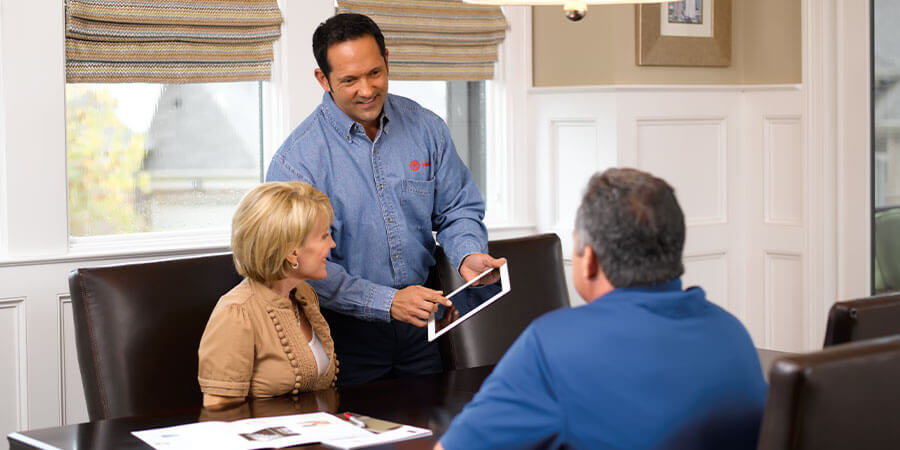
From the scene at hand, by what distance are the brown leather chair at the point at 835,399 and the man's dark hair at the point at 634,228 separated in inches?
8.8

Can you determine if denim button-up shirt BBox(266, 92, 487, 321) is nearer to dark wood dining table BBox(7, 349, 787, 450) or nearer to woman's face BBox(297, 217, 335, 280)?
woman's face BBox(297, 217, 335, 280)

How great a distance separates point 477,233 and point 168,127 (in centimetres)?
130

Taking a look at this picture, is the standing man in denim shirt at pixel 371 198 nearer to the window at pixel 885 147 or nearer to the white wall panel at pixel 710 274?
the white wall panel at pixel 710 274

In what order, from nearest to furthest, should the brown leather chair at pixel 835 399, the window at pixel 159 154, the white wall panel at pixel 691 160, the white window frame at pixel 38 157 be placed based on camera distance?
the brown leather chair at pixel 835 399 → the white window frame at pixel 38 157 → the window at pixel 159 154 → the white wall panel at pixel 691 160

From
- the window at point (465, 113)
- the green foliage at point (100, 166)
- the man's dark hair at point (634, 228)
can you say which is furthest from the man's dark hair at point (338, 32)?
the window at point (465, 113)

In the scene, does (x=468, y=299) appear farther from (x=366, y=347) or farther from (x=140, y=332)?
(x=140, y=332)

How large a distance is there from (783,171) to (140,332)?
9.80 feet

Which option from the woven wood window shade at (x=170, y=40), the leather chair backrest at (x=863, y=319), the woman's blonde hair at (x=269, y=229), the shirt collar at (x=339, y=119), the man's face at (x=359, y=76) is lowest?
the leather chair backrest at (x=863, y=319)

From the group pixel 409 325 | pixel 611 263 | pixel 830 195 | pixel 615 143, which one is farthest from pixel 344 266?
pixel 830 195

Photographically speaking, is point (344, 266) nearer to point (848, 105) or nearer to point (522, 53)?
point (522, 53)

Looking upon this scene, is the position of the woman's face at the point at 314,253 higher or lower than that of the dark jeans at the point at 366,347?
higher

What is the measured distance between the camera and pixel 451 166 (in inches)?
113

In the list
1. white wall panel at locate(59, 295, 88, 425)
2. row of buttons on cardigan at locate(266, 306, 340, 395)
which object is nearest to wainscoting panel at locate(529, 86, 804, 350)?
white wall panel at locate(59, 295, 88, 425)

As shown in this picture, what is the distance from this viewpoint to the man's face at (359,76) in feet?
8.46
